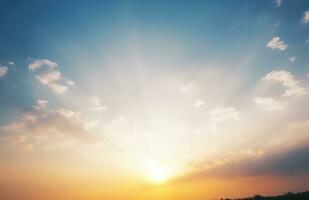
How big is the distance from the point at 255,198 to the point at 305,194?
42.2ft

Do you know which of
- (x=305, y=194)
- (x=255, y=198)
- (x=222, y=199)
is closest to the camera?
(x=305, y=194)

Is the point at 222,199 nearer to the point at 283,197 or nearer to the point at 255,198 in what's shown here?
the point at 255,198

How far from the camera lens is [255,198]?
2977 inches

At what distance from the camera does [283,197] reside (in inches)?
2729

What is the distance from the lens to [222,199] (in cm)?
8719

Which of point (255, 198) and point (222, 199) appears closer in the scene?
point (255, 198)

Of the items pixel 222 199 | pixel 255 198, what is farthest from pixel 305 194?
pixel 222 199

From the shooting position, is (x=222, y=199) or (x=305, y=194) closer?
(x=305, y=194)

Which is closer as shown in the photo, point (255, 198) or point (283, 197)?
point (283, 197)

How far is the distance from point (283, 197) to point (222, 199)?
69.4 feet

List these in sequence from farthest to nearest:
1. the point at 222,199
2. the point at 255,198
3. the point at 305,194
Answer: the point at 222,199, the point at 255,198, the point at 305,194

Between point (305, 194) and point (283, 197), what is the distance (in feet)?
16.5

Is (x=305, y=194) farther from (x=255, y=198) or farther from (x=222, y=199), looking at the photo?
(x=222, y=199)

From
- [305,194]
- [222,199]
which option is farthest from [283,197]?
[222,199]
